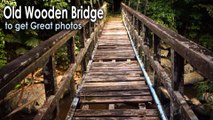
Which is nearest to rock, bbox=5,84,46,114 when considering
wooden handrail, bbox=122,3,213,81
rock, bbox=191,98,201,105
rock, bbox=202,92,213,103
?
rock, bbox=191,98,201,105

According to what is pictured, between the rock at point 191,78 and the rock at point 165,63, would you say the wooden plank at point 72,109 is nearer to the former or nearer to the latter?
the rock at point 191,78

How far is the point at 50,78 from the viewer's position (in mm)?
2850

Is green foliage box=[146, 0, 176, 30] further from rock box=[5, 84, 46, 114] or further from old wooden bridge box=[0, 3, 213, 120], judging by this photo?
old wooden bridge box=[0, 3, 213, 120]

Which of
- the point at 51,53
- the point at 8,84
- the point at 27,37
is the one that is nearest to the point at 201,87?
the point at 27,37

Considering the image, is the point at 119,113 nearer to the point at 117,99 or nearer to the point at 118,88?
the point at 117,99

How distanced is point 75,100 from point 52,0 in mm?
6317

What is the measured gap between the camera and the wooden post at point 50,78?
2.82 metres

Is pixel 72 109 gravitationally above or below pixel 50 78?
below

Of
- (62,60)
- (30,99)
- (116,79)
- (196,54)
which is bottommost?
(30,99)

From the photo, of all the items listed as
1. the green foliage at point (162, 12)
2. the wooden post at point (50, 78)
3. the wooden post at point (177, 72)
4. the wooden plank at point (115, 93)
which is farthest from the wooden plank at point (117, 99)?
the green foliage at point (162, 12)

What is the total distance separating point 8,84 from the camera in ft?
5.42

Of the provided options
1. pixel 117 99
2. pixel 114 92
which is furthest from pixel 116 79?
pixel 117 99

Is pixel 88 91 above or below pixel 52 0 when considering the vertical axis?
below

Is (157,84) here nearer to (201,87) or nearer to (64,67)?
(64,67)
